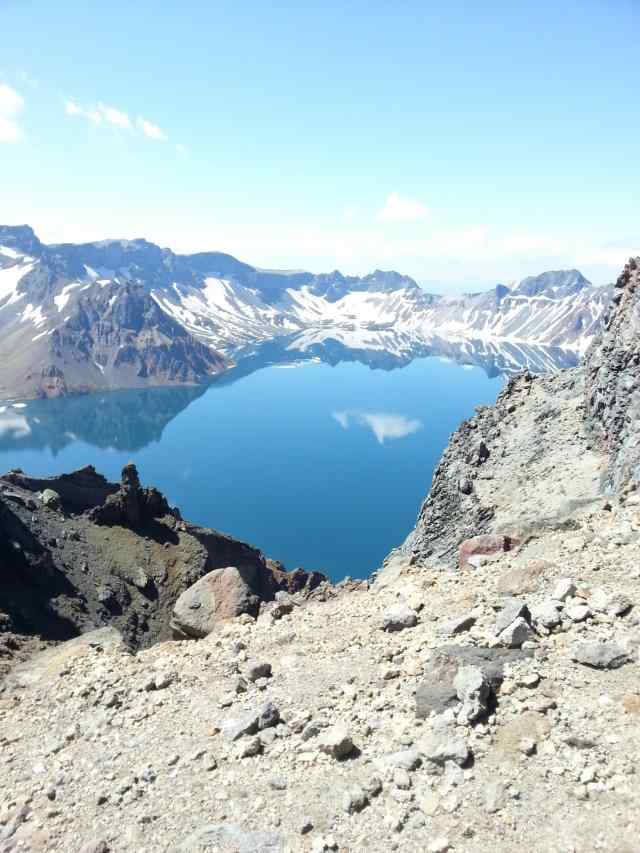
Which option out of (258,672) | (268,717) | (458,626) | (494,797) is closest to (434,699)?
(494,797)

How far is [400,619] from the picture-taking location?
17688mm

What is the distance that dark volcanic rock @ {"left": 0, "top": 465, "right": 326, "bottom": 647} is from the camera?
172 ft

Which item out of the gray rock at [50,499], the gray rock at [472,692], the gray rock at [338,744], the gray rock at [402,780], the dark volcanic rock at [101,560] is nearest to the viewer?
the gray rock at [402,780]

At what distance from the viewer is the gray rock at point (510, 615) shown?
14758 mm

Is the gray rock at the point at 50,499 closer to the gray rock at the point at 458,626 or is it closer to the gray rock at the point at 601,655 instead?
the gray rock at the point at 458,626

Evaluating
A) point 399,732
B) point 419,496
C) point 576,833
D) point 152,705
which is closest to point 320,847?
point 399,732

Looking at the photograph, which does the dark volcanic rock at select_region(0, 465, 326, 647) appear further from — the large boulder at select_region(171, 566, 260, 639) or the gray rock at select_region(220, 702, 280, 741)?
the gray rock at select_region(220, 702, 280, 741)

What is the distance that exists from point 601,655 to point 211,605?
17.7 meters

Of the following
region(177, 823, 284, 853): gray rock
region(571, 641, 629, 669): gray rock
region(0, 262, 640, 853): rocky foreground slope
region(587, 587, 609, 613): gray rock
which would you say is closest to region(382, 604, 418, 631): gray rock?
region(0, 262, 640, 853): rocky foreground slope

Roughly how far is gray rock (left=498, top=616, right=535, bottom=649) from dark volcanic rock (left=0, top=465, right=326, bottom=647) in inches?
1368

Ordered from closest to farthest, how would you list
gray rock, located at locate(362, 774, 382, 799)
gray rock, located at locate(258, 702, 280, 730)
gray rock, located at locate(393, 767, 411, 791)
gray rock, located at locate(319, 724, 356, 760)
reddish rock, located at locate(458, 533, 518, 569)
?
gray rock, located at locate(393, 767, 411, 791)
gray rock, located at locate(362, 774, 382, 799)
gray rock, located at locate(319, 724, 356, 760)
gray rock, located at locate(258, 702, 280, 730)
reddish rock, located at locate(458, 533, 518, 569)

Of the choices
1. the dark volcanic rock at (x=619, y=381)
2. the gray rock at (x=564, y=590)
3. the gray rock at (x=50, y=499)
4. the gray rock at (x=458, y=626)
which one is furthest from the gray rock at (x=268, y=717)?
the gray rock at (x=50, y=499)

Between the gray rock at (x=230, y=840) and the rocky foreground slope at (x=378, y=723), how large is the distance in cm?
4

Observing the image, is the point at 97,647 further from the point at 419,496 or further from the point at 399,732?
the point at 419,496
